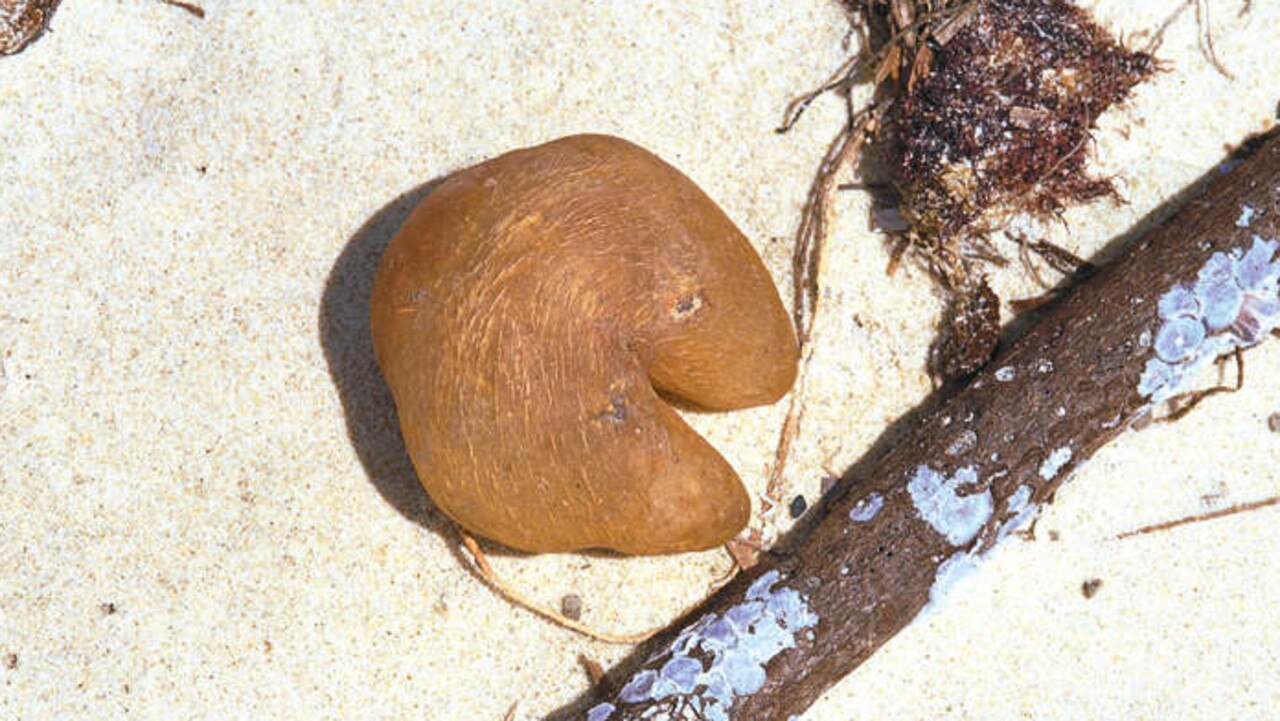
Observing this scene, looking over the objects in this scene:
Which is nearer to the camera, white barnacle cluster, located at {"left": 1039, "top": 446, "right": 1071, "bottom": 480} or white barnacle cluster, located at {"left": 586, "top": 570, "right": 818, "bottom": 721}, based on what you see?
white barnacle cluster, located at {"left": 586, "top": 570, "right": 818, "bottom": 721}

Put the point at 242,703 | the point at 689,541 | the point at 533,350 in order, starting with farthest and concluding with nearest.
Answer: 1. the point at 242,703
2. the point at 689,541
3. the point at 533,350

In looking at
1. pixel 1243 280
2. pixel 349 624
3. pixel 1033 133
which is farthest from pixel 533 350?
pixel 1243 280

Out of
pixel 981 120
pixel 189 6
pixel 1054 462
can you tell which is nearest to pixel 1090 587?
pixel 1054 462

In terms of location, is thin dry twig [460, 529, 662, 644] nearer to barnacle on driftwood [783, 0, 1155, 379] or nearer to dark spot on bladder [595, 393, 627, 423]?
dark spot on bladder [595, 393, 627, 423]

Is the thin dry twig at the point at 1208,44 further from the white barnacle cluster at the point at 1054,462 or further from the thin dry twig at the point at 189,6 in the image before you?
the thin dry twig at the point at 189,6

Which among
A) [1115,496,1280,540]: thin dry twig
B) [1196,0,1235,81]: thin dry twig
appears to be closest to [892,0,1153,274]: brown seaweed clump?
[1196,0,1235,81]: thin dry twig

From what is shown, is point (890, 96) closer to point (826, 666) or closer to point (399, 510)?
point (826, 666)

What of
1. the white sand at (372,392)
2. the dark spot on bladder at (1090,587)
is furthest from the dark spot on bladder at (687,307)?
the dark spot on bladder at (1090,587)
